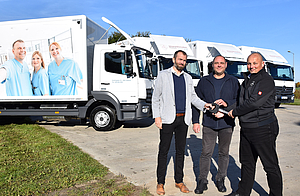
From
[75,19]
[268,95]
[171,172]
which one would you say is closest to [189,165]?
[171,172]

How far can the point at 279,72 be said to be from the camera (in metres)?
16.2

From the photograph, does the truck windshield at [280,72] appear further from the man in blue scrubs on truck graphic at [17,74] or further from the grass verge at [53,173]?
the grass verge at [53,173]

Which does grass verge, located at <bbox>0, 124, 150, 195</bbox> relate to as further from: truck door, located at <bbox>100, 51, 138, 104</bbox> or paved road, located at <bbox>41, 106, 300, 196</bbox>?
truck door, located at <bbox>100, 51, 138, 104</bbox>

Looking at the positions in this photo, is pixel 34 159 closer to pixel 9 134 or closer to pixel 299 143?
pixel 9 134

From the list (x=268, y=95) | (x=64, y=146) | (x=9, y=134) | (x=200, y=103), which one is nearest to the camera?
(x=268, y=95)

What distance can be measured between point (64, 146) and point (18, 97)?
3.53 m

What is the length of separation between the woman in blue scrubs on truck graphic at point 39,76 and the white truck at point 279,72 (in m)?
11.8

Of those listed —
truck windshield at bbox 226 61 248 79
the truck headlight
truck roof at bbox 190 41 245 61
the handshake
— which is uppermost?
truck roof at bbox 190 41 245 61

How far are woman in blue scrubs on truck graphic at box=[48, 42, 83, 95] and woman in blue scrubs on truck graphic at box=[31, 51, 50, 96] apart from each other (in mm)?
Result: 215

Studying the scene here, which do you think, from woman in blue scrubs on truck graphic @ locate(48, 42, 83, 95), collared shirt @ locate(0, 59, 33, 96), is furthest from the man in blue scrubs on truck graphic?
woman in blue scrubs on truck graphic @ locate(48, 42, 83, 95)

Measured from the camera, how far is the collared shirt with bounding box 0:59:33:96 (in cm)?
868

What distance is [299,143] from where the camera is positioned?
23.1 feet

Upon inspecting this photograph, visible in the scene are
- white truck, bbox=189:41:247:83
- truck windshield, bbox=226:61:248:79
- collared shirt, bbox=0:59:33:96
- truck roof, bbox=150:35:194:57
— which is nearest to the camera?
collared shirt, bbox=0:59:33:96

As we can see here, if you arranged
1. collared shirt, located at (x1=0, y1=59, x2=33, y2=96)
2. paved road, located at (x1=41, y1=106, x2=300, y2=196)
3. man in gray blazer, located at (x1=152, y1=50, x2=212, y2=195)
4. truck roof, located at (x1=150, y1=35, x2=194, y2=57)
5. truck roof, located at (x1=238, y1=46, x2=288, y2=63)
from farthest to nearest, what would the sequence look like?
truck roof, located at (x1=238, y1=46, x2=288, y2=63)
truck roof, located at (x1=150, y1=35, x2=194, y2=57)
collared shirt, located at (x1=0, y1=59, x2=33, y2=96)
paved road, located at (x1=41, y1=106, x2=300, y2=196)
man in gray blazer, located at (x1=152, y1=50, x2=212, y2=195)
